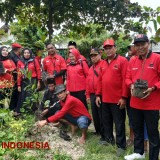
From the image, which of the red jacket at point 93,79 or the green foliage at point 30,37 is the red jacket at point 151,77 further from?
the green foliage at point 30,37

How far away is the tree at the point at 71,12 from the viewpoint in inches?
256

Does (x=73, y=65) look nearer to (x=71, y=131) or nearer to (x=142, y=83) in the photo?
(x=71, y=131)

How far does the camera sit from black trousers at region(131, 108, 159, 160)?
3.36 meters

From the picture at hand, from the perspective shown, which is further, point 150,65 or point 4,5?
point 4,5

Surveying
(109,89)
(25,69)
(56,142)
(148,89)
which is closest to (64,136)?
(56,142)

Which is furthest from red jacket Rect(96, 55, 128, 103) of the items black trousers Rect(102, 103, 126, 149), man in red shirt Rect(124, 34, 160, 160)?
man in red shirt Rect(124, 34, 160, 160)

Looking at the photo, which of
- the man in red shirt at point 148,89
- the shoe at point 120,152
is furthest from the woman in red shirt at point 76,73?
the man in red shirt at point 148,89

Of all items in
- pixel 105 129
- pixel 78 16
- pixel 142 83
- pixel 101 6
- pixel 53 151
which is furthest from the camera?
pixel 78 16

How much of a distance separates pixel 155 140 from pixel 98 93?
4.23 feet

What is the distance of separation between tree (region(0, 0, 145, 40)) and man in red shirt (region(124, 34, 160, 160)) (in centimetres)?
294

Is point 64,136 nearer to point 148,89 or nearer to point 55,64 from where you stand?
point 55,64

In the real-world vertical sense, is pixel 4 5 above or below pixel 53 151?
above

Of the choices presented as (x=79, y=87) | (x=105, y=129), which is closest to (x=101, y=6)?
(x=79, y=87)

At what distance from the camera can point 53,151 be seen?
3.95 metres
